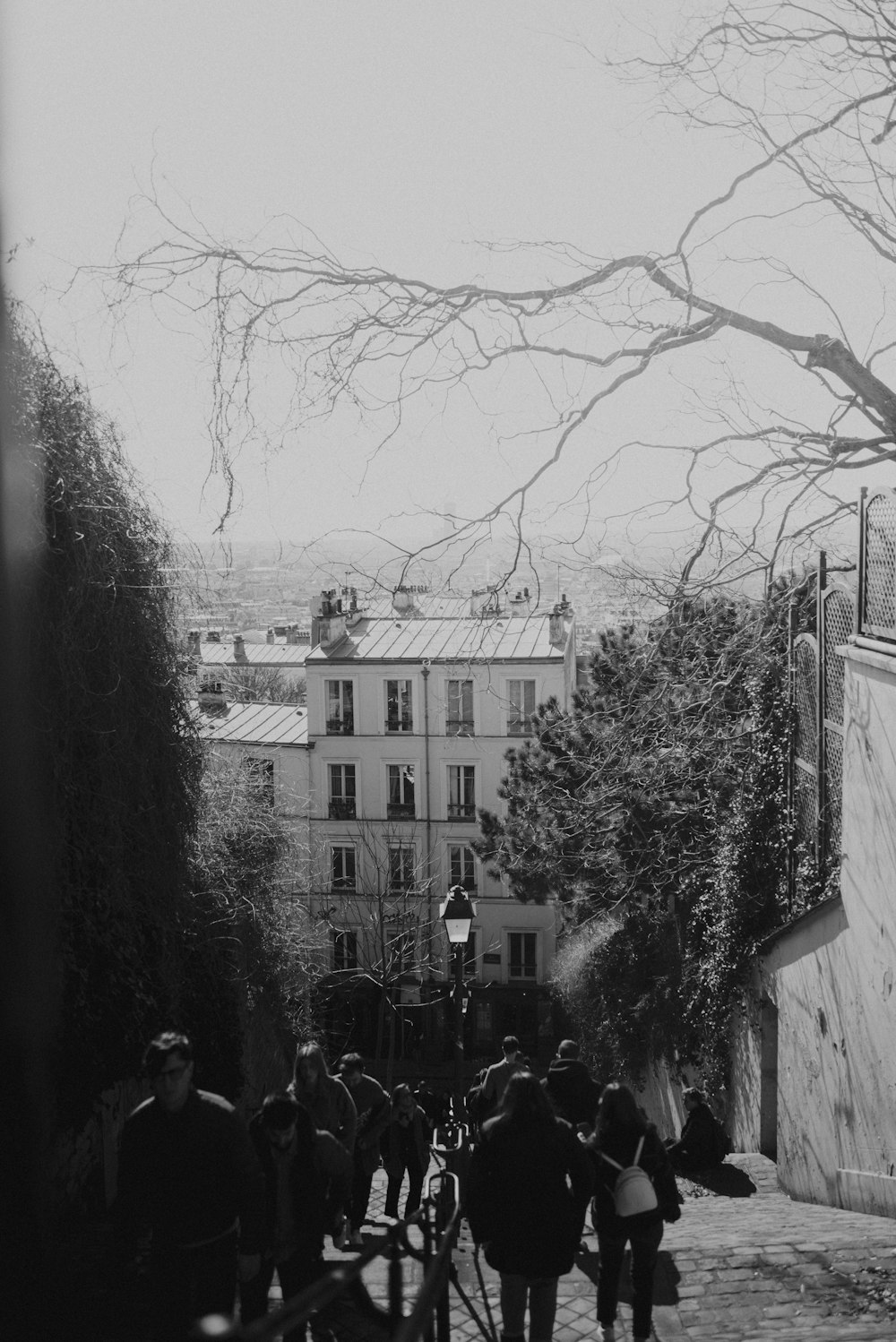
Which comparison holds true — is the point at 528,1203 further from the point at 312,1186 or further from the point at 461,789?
the point at 461,789

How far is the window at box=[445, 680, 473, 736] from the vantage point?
29.8 meters

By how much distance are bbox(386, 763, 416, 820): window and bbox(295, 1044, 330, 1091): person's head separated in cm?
2446

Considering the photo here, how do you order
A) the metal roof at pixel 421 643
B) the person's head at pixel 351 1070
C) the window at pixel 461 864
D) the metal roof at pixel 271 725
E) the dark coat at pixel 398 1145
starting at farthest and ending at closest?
1. the window at pixel 461 864
2. the metal roof at pixel 271 725
3. the metal roof at pixel 421 643
4. the dark coat at pixel 398 1145
5. the person's head at pixel 351 1070

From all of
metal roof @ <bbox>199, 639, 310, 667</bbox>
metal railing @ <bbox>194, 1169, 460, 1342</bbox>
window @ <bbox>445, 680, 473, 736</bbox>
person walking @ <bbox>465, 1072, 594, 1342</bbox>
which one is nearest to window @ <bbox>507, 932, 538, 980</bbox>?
window @ <bbox>445, 680, 473, 736</bbox>

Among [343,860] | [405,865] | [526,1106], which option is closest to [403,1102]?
[526,1106]

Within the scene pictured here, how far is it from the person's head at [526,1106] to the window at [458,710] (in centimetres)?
2543

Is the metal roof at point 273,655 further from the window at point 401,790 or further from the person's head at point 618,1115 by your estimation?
the person's head at point 618,1115

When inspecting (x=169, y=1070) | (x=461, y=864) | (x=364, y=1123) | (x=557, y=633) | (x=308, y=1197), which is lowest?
(x=461, y=864)

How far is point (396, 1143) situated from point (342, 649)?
2361cm

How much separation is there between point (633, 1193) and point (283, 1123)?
1.40 meters

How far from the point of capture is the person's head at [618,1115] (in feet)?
15.2

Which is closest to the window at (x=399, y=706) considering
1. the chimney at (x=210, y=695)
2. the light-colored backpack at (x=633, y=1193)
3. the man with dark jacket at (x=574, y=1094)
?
the chimney at (x=210, y=695)

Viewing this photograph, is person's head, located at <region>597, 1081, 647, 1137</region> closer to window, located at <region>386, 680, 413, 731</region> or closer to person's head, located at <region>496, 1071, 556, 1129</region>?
person's head, located at <region>496, 1071, 556, 1129</region>

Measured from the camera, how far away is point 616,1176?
4535mm
